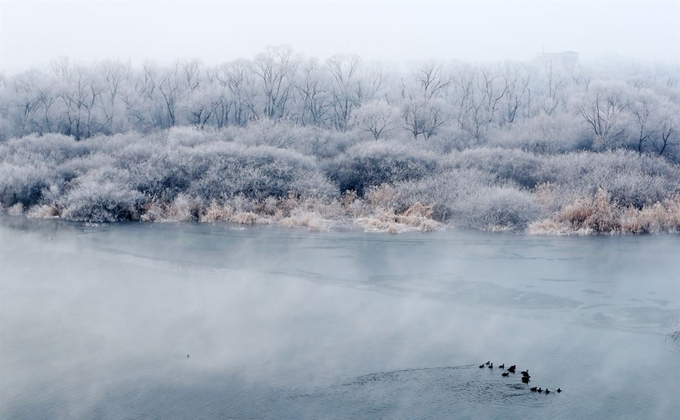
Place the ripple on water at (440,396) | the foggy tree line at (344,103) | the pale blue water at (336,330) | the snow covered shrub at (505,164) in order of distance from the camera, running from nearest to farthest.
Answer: the ripple on water at (440,396) < the pale blue water at (336,330) < the snow covered shrub at (505,164) < the foggy tree line at (344,103)

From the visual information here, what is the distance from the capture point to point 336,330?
959cm

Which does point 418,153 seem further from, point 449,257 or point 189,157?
point 449,257

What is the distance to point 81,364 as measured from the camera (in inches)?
322

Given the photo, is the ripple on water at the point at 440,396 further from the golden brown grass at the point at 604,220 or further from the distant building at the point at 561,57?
the distant building at the point at 561,57

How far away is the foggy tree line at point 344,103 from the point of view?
38062mm

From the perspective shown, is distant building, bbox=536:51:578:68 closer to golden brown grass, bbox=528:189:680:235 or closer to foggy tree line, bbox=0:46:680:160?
foggy tree line, bbox=0:46:680:160

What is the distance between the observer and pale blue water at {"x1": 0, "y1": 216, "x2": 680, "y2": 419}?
7.18 meters

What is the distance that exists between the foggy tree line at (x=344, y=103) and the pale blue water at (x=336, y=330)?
76.1 feet

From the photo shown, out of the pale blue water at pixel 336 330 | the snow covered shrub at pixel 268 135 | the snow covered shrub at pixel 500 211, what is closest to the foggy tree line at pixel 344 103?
the snow covered shrub at pixel 268 135

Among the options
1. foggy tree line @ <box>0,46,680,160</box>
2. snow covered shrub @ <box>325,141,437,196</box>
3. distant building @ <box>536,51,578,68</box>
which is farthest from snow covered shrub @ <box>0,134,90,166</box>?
distant building @ <box>536,51,578,68</box>

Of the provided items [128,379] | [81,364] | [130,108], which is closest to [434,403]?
[128,379]

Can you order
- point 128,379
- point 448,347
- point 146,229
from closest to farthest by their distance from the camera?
point 128,379 → point 448,347 → point 146,229

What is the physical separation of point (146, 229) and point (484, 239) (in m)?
10.3

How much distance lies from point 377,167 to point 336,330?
17352 mm
